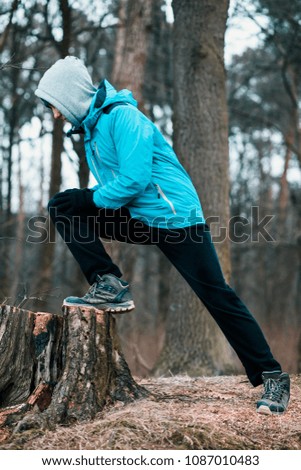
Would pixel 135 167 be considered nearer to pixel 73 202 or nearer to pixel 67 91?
pixel 73 202

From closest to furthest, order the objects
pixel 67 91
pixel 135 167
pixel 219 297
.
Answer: pixel 135 167
pixel 219 297
pixel 67 91

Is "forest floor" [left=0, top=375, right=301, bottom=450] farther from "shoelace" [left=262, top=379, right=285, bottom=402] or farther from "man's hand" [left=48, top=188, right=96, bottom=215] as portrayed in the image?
"man's hand" [left=48, top=188, right=96, bottom=215]

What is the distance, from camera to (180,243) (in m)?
4.89

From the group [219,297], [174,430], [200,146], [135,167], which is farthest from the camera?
[200,146]

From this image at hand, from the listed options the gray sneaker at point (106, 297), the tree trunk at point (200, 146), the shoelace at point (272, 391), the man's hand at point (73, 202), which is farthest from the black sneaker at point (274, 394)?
the tree trunk at point (200, 146)

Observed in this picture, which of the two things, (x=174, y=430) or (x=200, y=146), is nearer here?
(x=174, y=430)

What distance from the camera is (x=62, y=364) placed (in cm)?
489

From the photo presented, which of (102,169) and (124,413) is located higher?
(102,169)

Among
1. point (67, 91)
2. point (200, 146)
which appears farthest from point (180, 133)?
point (67, 91)

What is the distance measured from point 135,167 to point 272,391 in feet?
5.85

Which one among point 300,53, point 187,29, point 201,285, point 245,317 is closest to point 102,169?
point 201,285

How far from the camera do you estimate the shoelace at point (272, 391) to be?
487 cm
